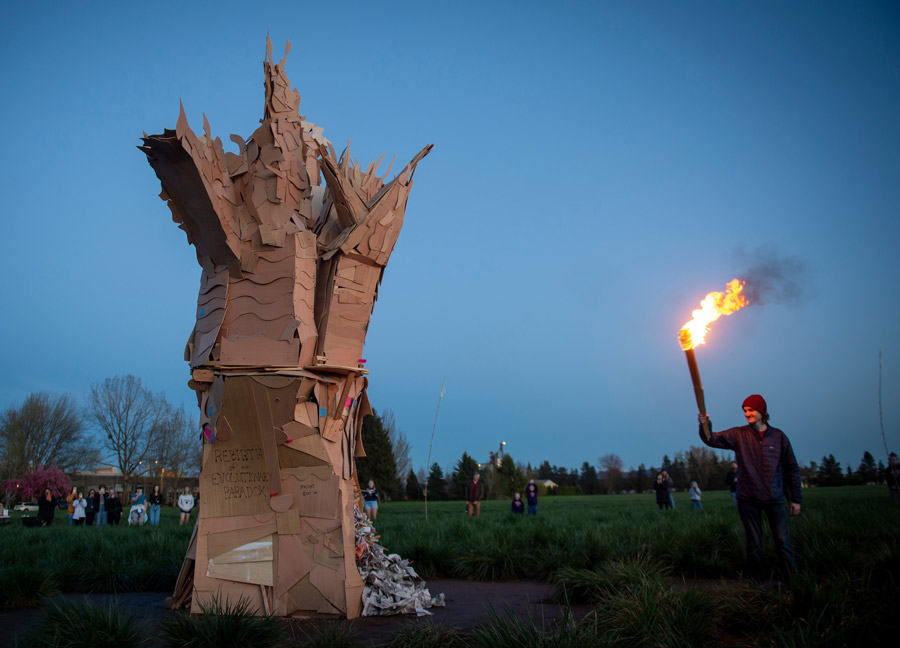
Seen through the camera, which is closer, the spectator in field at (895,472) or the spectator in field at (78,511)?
the spectator in field at (895,472)

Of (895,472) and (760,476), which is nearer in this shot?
(760,476)

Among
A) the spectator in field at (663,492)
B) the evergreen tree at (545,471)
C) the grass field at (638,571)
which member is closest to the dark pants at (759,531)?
the grass field at (638,571)

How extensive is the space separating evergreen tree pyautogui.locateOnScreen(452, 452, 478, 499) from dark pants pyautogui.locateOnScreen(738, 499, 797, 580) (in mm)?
35943

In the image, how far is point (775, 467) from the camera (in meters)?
5.91

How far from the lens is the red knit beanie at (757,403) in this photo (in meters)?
6.17

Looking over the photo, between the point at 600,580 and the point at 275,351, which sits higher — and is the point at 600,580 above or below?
below

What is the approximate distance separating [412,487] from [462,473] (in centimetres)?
505

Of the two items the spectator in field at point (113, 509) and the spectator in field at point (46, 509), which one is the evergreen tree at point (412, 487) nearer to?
the spectator in field at point (113, 509)

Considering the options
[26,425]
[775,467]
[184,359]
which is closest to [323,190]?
[184,359]

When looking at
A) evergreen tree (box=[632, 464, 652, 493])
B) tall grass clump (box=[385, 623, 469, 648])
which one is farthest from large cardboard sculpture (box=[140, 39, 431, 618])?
evergreen tree (box=[632, 464, 652, 493])

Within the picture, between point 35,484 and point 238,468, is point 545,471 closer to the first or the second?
point 35,484

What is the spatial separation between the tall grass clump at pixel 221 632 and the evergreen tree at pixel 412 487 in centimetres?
4697

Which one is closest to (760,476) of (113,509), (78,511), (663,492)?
(663,492)

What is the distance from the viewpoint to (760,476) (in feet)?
19.4
